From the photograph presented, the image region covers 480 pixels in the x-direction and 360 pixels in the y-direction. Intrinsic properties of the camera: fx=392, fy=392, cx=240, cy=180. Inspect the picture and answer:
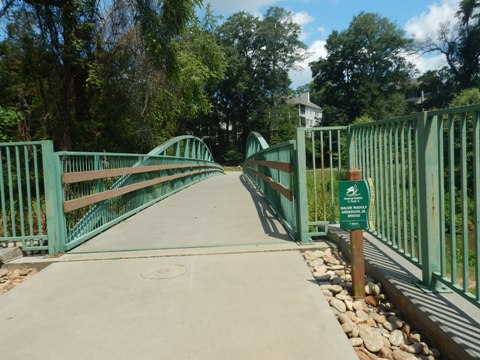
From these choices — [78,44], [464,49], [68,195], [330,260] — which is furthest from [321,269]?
[464,49]

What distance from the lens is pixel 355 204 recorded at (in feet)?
10.2

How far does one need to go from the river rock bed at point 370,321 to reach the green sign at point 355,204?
0.59 metres

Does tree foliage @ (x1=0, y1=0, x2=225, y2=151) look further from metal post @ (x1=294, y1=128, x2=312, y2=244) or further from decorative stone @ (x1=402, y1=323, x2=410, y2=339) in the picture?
decorative stone @ (x1=402, y1=323, x2=410, y2=339)

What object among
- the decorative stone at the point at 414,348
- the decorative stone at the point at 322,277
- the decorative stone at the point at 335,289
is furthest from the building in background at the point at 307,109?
the decorative stone at the point at 414,348

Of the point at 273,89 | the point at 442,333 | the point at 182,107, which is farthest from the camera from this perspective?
the point at 273,89

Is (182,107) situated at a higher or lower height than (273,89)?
lower

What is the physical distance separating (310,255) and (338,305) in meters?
1.27

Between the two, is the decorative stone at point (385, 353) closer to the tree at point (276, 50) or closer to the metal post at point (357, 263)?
the metal post at point (357, 263)

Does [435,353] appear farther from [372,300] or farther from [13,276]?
[13,276]

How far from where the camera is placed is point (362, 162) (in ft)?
14.6

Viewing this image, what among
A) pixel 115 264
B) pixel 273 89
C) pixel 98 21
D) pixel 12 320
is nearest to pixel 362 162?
pixel 115 264

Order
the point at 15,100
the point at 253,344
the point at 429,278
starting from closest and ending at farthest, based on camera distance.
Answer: the point at 253,344
the point at 429,278
the point at 15,100

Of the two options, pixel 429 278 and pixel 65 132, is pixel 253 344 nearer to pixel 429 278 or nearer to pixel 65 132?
pixel 429 278

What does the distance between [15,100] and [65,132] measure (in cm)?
641
